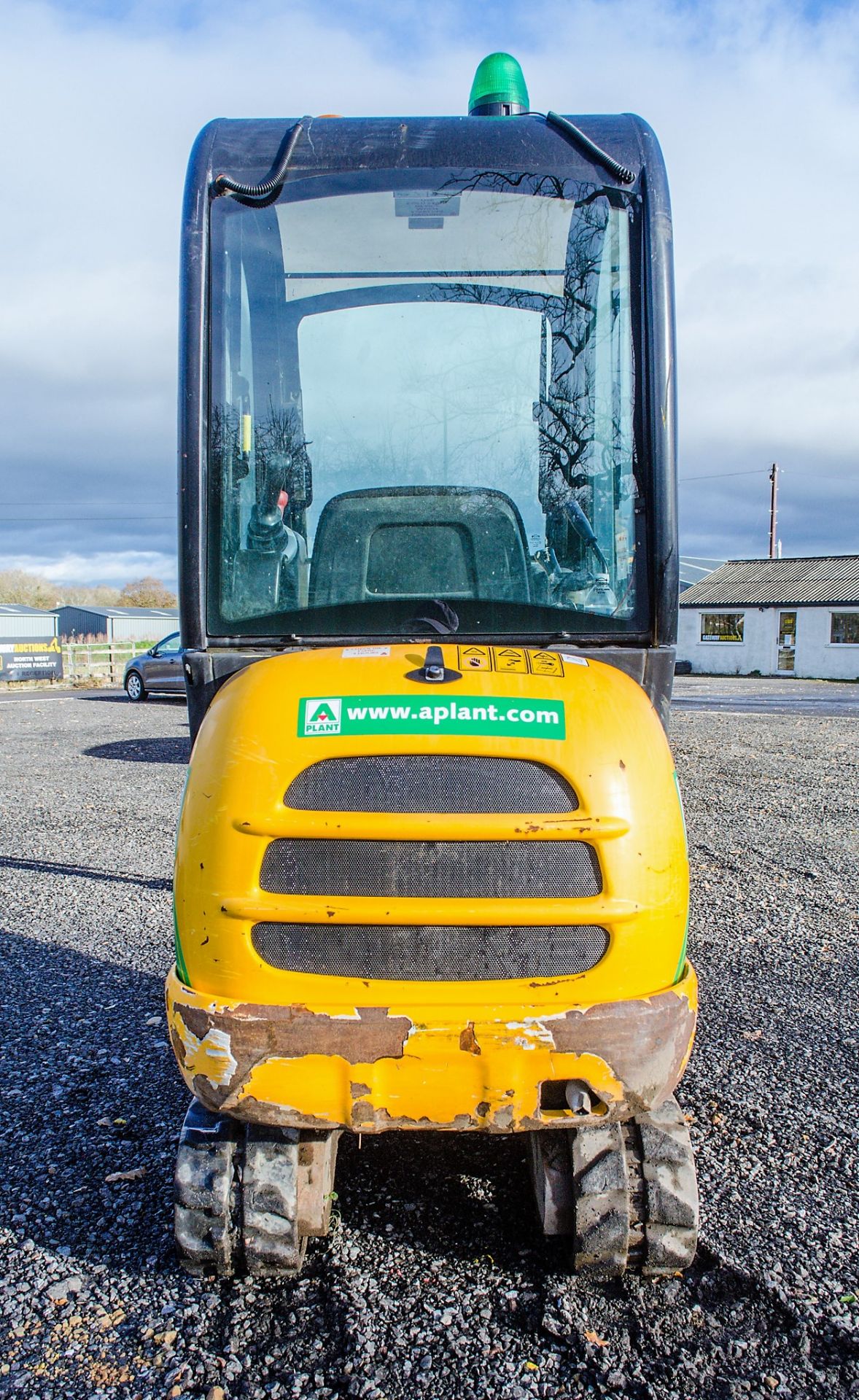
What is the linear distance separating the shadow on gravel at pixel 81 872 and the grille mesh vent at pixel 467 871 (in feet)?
14.3

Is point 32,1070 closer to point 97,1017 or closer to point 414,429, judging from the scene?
point 97,1017

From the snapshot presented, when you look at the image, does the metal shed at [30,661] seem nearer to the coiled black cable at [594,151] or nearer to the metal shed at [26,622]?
the metal shed at [26,622]

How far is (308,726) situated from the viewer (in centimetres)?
221

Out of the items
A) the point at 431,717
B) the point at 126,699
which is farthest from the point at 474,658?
the point at 126,699

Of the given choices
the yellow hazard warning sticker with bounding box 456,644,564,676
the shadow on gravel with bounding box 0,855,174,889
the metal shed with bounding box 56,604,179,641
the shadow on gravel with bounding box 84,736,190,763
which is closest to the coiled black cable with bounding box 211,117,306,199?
the yellow hazard warning sticker with bounding box 456,644,564,676

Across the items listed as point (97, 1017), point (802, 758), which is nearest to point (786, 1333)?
point (97, 1017)

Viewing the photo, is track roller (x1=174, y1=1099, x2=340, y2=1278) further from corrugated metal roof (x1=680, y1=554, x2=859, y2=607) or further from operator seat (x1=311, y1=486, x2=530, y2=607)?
corrugated metal roof (x1=680, y1=554, x2=859, y2=607)

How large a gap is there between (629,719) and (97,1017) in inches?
118

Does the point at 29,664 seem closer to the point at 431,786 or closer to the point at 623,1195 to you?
the point at 431,786

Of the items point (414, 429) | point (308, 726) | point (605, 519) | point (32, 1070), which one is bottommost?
point (32, 1070)

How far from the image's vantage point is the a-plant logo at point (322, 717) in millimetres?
2195

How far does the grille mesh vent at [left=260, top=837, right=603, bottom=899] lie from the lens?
2.16 meters

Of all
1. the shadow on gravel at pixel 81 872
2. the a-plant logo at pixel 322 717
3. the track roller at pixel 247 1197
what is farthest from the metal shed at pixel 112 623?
the a-plant logo at pixel 322 717

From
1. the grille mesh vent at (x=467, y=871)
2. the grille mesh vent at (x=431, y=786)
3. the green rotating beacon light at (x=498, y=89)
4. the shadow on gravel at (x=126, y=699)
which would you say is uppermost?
the green rotating beacon light at (x=498, y=89)
